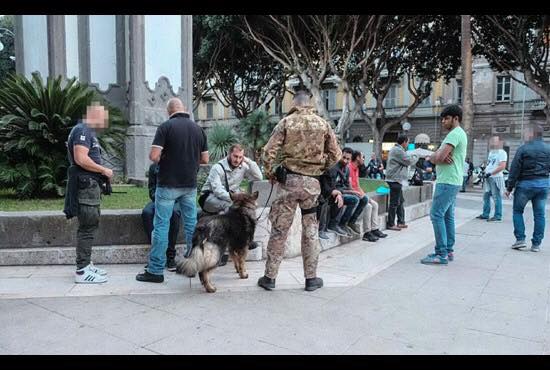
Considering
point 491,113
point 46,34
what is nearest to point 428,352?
point 46,34

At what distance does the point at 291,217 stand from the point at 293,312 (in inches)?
41.5

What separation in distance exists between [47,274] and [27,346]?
198 cm

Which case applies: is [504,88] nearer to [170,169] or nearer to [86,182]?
[170,169]

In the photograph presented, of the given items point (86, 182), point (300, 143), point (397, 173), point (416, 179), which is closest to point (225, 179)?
point (300, 143)

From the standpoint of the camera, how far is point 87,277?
463 centimetres

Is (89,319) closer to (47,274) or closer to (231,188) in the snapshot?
(47,274)

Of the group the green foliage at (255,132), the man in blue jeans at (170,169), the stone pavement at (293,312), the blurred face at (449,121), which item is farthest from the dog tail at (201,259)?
the green foliage at (255,132)

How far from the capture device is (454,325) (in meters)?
3.67

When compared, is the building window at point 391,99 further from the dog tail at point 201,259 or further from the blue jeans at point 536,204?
the dog tail at point 201,259

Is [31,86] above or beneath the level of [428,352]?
above

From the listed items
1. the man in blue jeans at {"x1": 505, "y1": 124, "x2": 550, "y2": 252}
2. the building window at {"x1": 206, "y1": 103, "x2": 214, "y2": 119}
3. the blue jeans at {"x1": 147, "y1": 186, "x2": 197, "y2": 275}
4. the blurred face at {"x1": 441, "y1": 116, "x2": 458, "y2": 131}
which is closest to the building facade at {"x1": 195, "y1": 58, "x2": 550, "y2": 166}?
the building window at {"x1": 206, "y1": 103, "x2": 214, "y2": 119}

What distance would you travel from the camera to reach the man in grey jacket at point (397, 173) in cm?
817

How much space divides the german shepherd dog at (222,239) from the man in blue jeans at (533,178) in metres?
4.24

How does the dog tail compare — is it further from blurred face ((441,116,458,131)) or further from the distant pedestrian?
the distant pedestrian
